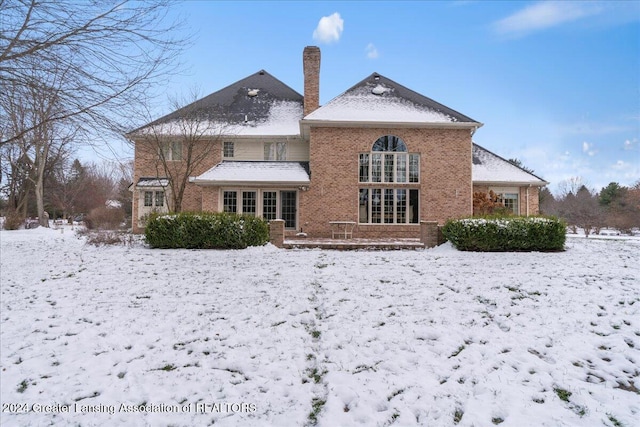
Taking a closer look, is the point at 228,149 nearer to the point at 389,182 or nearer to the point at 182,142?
the point at 182,142

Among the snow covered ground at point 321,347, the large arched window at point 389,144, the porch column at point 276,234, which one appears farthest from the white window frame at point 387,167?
the snow covered ground at point 321,347

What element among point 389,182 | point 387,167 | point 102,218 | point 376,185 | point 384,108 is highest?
point 384,108

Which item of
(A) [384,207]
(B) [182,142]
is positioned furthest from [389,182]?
(B) [182,142]

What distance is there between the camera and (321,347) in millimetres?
4891

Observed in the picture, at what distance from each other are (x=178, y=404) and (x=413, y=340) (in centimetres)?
302

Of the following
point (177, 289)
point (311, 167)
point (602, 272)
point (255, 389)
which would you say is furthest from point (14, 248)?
point (602, 272)

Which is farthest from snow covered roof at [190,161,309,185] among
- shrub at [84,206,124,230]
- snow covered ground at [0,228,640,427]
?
shrub at [84,206,124,230]

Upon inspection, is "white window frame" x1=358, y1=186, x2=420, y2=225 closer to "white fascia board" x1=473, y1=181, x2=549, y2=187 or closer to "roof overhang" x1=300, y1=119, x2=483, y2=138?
Result: "roof overhang" x1=300, y1=119, x2=483, y2=138

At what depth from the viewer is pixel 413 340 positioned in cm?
501

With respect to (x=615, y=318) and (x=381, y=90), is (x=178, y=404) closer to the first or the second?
(x=615, y=318)

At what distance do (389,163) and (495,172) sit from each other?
7.27 metres

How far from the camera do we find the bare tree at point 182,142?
1919 centimetres

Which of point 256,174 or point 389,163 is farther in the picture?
point 389,163

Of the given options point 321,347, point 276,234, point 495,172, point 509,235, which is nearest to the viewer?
point 321,347
